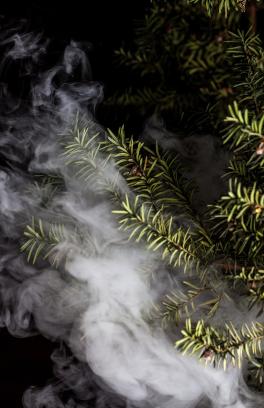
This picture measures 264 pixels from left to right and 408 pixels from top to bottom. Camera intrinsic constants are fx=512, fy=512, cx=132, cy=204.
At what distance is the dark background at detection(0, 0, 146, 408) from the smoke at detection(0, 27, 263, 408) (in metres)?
0.05

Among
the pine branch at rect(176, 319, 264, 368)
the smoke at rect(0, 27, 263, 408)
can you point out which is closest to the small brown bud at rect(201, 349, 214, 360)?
the pine branch at rect(176, 319, 264, 368)

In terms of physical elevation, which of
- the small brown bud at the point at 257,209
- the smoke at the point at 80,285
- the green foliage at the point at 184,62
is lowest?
the smoke at the point at 80,285

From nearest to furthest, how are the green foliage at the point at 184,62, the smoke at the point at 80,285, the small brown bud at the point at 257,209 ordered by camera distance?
1. the small brown bud at the point at 257,209
2. the smoke at the point at 80,285
3. the green foliage at the point at 184,62

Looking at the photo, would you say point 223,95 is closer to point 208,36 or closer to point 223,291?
point 208,36

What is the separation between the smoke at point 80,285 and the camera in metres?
0.60

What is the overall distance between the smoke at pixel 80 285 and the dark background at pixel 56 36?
0.05 meters

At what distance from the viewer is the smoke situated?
605 mm

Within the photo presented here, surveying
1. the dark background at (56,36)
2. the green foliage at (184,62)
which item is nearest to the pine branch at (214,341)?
the green foliage at (184,62)

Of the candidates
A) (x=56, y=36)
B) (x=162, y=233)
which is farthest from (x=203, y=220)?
(x=56, y=36)

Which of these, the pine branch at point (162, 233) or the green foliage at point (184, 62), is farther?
the green foliage at point (184, 62)

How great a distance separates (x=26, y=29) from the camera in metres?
0.83

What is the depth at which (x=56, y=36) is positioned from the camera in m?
0.86

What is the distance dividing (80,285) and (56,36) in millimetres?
442

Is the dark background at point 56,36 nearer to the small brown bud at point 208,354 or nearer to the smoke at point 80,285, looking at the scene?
the smoke at point 80,285
